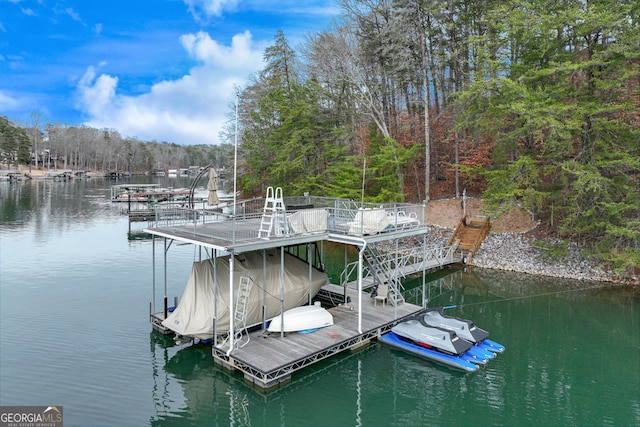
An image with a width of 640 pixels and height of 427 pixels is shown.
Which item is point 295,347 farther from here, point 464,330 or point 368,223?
point 464,330

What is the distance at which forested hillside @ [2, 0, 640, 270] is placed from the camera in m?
19.6

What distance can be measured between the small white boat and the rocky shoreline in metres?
14.5

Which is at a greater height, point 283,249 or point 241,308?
point 283,249

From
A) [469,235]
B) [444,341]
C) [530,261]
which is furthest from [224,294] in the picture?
[469,235]

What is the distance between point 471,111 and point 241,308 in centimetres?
1911

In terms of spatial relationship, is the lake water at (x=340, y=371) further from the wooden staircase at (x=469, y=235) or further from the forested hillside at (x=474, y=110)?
the forested hillside at (x=474, y=110)

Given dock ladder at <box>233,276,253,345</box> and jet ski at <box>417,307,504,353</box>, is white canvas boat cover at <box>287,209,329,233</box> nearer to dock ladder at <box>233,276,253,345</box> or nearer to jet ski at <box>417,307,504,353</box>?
dock ladder at <box>233,276,253,345</box>

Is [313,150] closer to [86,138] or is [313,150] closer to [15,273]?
[15,273]

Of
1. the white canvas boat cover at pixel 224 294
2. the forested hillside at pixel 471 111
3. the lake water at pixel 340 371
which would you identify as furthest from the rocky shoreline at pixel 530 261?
the white canvas boat cover at pixel 224 294

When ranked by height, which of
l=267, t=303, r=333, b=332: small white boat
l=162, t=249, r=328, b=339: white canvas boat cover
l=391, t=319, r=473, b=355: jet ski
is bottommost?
l=391, t=319, r=473, b=355: jet ski

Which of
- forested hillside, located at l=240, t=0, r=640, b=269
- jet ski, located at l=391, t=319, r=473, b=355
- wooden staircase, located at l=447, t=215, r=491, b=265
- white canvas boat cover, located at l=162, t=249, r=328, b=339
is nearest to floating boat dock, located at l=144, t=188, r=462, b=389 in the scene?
white canvas boat cover, located at l=162, t=249, r=328, b=339

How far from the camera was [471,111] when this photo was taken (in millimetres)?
24016

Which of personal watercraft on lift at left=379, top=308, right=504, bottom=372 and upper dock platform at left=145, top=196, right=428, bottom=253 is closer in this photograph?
upper dock platform at left=145, top=196, right=428, bottom=253

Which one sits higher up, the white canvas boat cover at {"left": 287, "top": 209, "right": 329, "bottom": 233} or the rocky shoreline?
the white canvas boat cover at {"left": 287, "top": 209, "right": 329, "bottom": 233}
